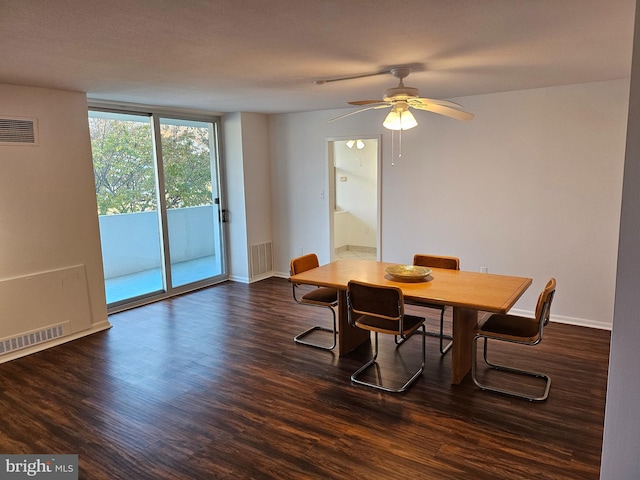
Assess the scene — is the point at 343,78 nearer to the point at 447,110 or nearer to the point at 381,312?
the point at 447,110

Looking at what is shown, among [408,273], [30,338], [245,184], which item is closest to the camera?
Result: [408,273]

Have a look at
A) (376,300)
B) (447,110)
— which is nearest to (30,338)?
(376,300)

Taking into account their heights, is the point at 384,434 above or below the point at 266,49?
below

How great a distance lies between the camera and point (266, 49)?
2.74 m

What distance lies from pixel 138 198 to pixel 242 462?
3.66 m

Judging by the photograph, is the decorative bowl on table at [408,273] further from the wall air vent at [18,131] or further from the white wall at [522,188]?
the wall air vent at [18,131]

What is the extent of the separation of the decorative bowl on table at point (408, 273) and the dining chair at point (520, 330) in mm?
566

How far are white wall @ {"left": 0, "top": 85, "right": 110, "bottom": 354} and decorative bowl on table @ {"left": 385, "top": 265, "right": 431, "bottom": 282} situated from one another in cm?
294

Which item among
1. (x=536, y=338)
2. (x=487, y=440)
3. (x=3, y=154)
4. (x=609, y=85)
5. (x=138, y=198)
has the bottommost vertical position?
(x=487, y=440)

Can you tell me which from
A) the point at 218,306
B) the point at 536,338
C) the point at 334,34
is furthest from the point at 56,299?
the point at 536,338

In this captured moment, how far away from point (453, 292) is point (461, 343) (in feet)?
1.39

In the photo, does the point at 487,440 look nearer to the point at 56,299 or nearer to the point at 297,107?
the point at 56,299
